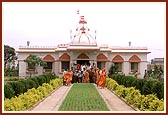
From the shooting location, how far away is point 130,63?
3178 centimetres

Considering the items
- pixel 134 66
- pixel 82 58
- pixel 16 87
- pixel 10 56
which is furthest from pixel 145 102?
pixel 10 56

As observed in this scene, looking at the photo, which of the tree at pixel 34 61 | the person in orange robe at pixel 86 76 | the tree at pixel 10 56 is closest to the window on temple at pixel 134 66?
the tree at pixel 34 61

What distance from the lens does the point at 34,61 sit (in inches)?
1159

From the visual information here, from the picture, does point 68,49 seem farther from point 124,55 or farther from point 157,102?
point 157,102

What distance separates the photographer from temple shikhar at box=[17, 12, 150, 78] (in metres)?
30.6

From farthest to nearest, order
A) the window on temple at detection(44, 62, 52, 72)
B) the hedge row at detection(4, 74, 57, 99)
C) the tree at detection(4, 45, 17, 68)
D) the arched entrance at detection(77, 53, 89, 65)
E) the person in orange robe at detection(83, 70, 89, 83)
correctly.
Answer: the tree at detection(4, 45, 17, 68) < the window on temple at detection(44, 62, 52, 72) < the arched entrance at detection(77, 53, 89, 65) < the person in orange robe at detection(83, 70, 89, 83) < the hedge row at detection(4, 74, 57, 99)

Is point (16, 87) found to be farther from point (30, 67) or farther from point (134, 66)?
point (134, 66)

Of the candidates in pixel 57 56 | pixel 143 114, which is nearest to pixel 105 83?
pixel 57 56

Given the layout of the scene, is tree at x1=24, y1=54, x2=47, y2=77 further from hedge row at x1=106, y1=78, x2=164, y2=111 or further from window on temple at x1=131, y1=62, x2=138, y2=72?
hedge row at x1=106, y1=78, x2=164, y2=111

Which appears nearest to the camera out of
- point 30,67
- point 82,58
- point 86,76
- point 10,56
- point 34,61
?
point 86,76

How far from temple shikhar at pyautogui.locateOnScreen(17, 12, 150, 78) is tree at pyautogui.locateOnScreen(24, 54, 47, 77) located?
2.34 feet

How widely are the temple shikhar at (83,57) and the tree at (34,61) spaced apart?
0.71 m

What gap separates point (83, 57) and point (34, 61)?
3.88 meters

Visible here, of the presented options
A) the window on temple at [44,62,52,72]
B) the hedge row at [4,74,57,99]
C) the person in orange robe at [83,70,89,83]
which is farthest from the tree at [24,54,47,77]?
the hedge row at [4,74,57,99]
